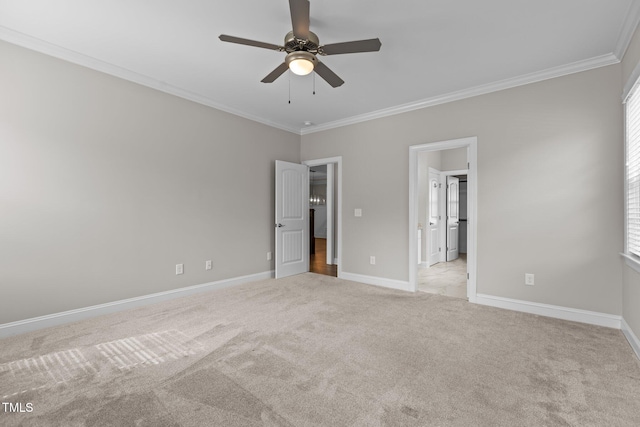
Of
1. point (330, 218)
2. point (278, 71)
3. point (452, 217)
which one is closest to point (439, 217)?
point (452, 217)

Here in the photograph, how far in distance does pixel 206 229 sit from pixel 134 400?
8.49 feet

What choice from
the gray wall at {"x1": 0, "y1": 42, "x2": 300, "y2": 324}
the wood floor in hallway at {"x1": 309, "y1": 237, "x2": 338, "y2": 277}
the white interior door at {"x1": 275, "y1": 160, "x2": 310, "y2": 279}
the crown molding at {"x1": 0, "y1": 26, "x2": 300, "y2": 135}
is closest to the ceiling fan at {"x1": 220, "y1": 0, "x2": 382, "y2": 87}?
the crown molding at {"x1": 0, "y1": 26, "x2": 300, "y2": 135}

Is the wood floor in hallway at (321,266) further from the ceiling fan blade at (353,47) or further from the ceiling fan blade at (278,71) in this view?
the ceiling fan blade at (353,47)

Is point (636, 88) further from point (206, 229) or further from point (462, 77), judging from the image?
point (206, 229)

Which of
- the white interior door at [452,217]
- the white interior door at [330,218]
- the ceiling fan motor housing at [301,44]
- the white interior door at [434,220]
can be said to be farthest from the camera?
the white interior door at [452,217]

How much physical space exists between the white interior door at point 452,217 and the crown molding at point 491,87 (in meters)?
3.38

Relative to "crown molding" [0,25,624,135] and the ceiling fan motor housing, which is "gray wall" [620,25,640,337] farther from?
the ceiling fan motor housing

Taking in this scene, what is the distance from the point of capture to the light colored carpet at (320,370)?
1.66m

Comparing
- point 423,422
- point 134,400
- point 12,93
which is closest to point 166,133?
point 12,93

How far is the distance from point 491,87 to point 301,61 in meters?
2.56

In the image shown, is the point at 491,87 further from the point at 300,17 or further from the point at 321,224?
the point at 321,224

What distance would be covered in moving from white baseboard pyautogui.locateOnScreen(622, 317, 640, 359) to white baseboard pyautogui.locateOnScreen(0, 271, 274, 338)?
4368mm

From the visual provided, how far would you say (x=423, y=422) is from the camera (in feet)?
5.24

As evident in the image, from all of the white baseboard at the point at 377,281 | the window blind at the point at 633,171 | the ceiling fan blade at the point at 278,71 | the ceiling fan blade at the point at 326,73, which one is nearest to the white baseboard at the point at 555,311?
the window blind at the point at 633,171
